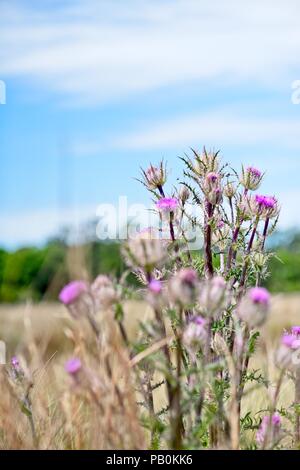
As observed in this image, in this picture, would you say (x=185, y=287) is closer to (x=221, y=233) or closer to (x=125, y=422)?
(x=125, y=422)

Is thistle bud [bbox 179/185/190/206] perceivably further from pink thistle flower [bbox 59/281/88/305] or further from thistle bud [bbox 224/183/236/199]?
pink thistle flower [bbox 59/281/88/305]

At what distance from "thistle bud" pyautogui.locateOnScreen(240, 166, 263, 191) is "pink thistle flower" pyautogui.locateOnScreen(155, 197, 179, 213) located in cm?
23

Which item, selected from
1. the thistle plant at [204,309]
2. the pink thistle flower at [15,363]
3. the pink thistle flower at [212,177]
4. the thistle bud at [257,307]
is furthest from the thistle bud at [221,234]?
the thistle bud at [257,307]

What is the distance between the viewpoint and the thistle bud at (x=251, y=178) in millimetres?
2037

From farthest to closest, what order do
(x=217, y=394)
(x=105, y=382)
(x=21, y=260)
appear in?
(x=21, y=260), (x=217, y=394), (x=105, y=382)

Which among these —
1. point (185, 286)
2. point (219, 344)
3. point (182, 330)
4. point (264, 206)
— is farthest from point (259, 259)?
point (185, 286)

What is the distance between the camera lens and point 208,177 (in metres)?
1.90

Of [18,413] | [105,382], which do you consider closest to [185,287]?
[105,382]

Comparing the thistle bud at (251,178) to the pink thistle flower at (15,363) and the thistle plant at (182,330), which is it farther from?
the pink thistle flower at (15,363)

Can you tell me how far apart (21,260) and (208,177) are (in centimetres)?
1408

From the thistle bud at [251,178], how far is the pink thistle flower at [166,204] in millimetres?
233

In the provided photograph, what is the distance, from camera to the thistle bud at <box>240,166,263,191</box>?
2037 millimetres

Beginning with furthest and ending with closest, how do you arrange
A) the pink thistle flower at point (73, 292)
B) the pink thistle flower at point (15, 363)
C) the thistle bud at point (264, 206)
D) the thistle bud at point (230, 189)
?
the thistle bud at point (230, 189) → the thistle bud at point (264, 206) → the pink thistle flower at point (15, 363) → the pink thistle flower at point (73, 292)

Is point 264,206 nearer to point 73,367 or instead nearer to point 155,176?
point 155,176
